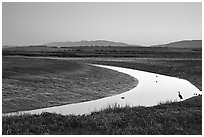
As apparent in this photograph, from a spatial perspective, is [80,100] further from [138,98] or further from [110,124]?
[110,124]

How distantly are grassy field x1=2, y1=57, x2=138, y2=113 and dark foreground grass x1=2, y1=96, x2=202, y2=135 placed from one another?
706cm

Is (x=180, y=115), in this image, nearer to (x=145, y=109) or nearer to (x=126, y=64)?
(x=145, y=109)

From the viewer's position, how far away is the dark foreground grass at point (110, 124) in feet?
47.1

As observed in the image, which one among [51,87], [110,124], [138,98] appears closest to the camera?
[110,124]

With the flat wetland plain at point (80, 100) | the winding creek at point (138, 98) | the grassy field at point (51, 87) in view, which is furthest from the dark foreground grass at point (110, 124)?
the grassy field at point (51, 87)

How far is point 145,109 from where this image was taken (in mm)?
19078

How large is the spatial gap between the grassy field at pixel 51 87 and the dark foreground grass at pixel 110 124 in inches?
278

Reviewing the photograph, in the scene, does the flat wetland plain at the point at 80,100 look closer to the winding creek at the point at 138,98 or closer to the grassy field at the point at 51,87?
the grassy field at the point at 51,87

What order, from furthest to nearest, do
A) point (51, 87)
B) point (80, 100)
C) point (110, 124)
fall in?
1. point (51, 87)
2. point (80, 100)
3. point (110, 124)

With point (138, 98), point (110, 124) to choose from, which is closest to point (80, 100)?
Answer: point (138, 98)

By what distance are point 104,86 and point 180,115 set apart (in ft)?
57.1

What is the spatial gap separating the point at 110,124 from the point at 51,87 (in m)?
15.8

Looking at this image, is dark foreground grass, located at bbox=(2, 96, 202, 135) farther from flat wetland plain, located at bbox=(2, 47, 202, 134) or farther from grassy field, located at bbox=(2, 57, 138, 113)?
grassy field, located at bbox=(2, 57, 138, 113)

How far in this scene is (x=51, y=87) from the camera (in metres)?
30.1
